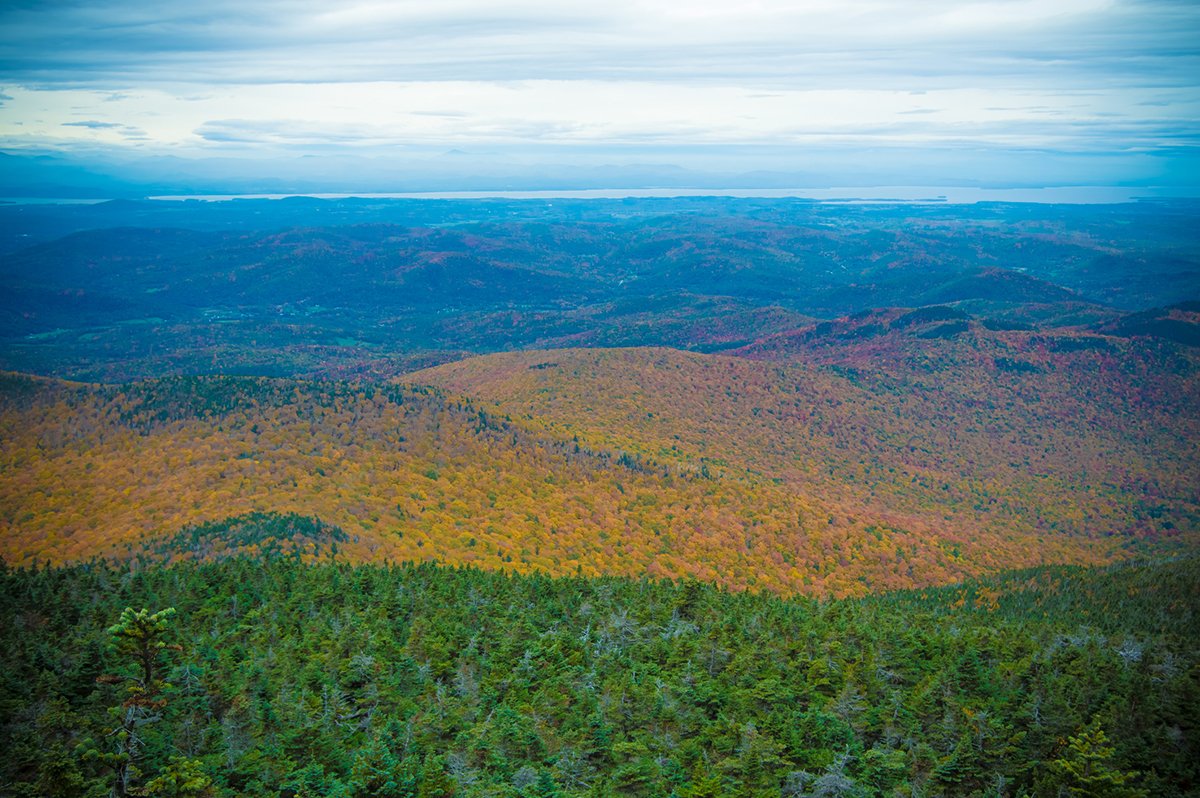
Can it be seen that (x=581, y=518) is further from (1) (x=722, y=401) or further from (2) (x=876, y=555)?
(1) (x=722, y=401)

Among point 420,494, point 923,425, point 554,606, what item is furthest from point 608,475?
point 923,425

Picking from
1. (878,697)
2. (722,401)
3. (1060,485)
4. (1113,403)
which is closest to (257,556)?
(878,697)

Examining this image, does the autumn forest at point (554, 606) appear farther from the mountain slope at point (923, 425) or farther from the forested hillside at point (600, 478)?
the mountain slope at point (923, 425)

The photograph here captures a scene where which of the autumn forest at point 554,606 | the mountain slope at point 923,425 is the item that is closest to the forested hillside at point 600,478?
the autumn forest at point 554,606

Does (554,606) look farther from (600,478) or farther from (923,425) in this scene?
(923,425)

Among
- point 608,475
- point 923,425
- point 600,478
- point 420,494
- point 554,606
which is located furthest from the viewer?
point 923,425

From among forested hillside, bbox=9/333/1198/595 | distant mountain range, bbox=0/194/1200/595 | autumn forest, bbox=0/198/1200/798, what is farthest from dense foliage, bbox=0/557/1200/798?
forested hillside, bbox=9/333/1198/595

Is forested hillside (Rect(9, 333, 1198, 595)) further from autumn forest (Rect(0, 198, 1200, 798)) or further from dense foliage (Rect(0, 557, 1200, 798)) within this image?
dense foliage (Rect(0, 557, 1200, 798))

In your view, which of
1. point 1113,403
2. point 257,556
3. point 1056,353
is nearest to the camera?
point 257,556
